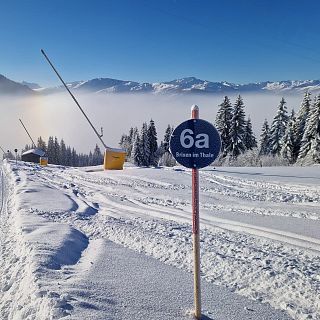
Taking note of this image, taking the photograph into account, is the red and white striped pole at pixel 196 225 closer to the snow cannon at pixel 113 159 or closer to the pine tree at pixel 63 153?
the snow cannon at pixel 113 159

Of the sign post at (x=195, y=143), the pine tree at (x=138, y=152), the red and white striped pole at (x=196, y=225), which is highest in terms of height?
the pine tree at (x=138, y=152)

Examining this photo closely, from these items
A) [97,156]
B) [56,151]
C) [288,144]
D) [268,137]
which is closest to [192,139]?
[288,144]

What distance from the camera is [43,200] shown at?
43.0 ft

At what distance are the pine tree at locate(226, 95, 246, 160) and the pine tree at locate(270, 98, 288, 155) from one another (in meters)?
7.33

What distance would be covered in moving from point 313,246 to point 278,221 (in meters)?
2.43

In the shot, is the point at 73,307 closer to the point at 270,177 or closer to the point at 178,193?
the point at 178,193

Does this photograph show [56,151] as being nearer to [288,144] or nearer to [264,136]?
[264,136]

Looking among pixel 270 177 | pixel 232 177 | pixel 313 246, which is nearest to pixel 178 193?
pixel 232 177

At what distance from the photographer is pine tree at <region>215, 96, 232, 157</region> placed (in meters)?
53.6

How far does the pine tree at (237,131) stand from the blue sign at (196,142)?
A: 162ft

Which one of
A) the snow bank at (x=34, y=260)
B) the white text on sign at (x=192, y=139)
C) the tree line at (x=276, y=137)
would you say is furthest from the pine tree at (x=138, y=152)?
the white text on sign at (x=192, y=139)

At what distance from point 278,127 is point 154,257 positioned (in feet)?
177

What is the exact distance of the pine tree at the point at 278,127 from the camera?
56781 mm

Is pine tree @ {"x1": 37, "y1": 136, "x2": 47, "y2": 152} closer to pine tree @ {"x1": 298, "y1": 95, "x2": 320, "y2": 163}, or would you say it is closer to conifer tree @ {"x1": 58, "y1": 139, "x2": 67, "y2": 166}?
conifer tree @ {"x1": 58, "y1": 139, "x2": 67, "y2": 166}
